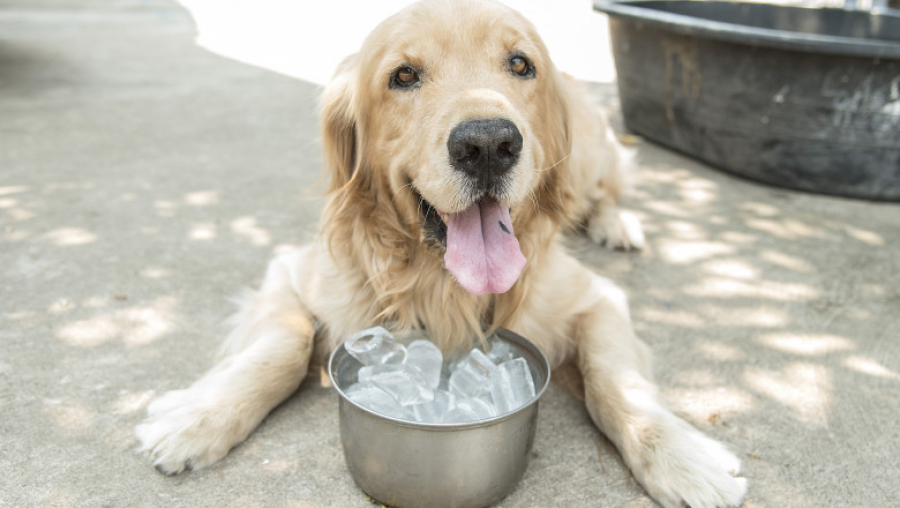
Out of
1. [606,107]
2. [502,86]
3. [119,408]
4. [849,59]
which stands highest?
[502,86]

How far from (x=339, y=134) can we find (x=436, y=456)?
141 cm

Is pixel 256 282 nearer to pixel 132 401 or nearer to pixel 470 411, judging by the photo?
pixel 132 401

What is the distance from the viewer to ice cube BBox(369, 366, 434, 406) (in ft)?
7.78

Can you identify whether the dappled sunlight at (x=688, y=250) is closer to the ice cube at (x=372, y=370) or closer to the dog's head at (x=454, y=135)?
the dog's head at (x=454, y=135)

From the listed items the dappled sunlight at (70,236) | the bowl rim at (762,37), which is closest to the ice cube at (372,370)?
the dappled sunlight at (70,236)

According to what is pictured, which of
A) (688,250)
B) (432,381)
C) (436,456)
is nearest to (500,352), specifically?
(432,381)

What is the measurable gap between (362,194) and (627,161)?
8.91 ft

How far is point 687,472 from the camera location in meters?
2.25

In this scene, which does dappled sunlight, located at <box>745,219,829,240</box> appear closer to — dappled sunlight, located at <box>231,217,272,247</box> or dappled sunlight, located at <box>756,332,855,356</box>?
dappled sunlight, located at <box>756,332,855,356</box>

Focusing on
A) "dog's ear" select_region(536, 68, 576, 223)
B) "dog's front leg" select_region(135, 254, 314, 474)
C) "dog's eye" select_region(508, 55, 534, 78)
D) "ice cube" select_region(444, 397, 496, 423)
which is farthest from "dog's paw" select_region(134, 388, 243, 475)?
"dog's eye" select_region(508, 55, 534, 78)

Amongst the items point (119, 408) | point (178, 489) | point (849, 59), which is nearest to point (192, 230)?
point (119, 408)

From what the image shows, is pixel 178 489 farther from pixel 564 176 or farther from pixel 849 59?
pixel 849 59

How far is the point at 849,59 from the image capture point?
14.9 feet

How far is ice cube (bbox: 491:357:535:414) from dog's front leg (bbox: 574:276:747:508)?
0.34m
